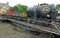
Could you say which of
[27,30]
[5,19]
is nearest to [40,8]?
[5,19]

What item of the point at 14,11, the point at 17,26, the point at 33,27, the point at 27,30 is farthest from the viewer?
the point at 14,11

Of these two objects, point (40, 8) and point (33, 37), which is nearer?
point (33, 37)

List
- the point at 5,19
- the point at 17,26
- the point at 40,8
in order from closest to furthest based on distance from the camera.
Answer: the point at 17,26 → the point at 5,19 → the point at 40,8

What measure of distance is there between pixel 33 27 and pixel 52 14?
12639 millimetres

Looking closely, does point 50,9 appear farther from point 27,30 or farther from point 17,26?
point 27,30

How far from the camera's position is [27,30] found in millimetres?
21266

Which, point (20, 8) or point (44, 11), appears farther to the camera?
point (20, 8)

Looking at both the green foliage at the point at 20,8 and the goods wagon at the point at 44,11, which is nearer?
the goods wagon at the point at 44,11

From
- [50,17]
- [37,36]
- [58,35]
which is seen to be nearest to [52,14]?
[50,17]

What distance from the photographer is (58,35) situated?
15.1 metres

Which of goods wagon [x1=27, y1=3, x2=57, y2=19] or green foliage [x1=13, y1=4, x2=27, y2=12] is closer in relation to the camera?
goods wagon [x1=27, y1=3, x2=57, y2=19]

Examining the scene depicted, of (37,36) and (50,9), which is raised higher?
(50,9)

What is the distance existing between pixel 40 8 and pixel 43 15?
1.58 metres

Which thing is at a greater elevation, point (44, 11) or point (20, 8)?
point (20, 8)
